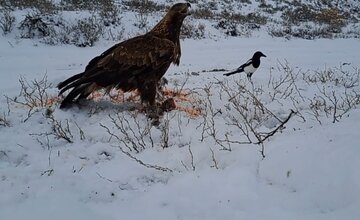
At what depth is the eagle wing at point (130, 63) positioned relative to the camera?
4.54 metres

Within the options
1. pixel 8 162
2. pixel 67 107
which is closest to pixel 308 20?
pixel 67 107

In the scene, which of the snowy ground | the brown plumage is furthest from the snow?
the brown plumage

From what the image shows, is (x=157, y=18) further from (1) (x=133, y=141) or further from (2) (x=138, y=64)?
(1) (x=133, y=141)

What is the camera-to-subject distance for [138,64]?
14.9 feet

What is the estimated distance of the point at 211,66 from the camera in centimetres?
942

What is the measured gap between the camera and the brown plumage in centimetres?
454

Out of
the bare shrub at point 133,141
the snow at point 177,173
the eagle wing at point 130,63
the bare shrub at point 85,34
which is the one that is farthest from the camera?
the bare shrub at point 85,34

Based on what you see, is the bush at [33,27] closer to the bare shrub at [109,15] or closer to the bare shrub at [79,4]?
the bare shrub at [109,15]

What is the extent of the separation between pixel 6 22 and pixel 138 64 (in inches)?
312

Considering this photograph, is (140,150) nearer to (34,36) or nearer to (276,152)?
(276,152)

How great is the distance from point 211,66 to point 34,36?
17.1ft

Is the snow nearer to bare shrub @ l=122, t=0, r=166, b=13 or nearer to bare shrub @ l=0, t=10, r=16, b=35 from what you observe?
bare shrub @ l=0, t=10, r=16, b=35

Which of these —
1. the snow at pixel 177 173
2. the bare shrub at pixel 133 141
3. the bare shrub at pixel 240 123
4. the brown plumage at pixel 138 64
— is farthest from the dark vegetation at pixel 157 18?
the bare shrub at pixel 133 141

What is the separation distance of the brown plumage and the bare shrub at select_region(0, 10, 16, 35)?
7100 millimetres
